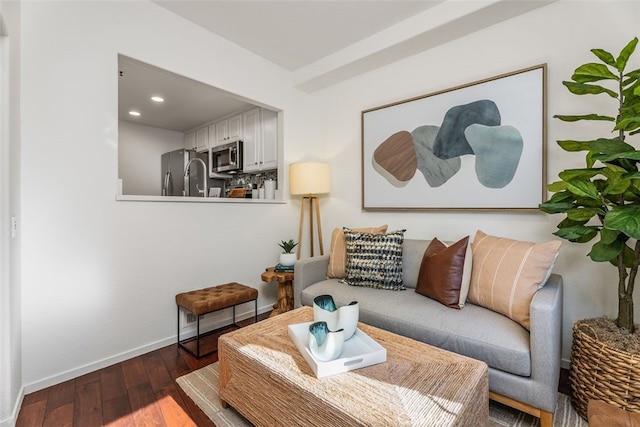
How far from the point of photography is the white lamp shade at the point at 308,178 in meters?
2.88

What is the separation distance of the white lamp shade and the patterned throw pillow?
82 cm

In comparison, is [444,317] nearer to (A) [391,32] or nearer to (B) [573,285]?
(B) [573,285]

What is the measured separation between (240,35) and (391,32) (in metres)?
1.31

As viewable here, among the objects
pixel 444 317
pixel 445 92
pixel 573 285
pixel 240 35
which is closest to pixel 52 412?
pixel 444 317

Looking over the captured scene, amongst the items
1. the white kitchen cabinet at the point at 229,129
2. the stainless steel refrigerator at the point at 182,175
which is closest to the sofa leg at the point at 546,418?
the white kitchen cabinet at the point at 229,129

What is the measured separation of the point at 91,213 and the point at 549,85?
3.15 metres

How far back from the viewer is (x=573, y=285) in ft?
6.32

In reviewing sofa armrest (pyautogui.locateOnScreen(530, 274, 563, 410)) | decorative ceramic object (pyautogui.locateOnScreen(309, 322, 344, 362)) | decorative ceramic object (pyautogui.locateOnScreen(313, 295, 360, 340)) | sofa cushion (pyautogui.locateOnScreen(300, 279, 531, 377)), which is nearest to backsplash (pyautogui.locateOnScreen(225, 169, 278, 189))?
sofa cushion (pyautogui.locateOnScreen(300, 279, 531, 377))

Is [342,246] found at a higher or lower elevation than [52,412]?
higher

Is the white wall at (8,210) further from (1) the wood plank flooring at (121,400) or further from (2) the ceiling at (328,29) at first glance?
(2) the ceiling at (328,29)

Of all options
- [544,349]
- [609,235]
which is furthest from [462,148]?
[544,349]

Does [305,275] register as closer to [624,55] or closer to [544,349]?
[544,349]

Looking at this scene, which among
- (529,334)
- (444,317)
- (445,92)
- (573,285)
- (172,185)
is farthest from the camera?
(172,185)

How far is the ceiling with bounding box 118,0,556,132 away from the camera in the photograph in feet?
7.14
